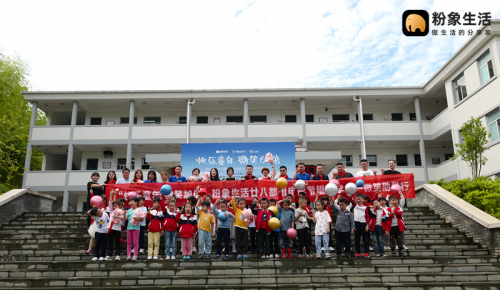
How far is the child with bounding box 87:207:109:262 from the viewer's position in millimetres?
8695

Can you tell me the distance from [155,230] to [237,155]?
818 centimetres

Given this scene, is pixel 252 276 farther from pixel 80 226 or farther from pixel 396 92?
pixel 396 92

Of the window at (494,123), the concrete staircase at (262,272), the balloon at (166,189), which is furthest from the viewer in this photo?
the window at (494,123)

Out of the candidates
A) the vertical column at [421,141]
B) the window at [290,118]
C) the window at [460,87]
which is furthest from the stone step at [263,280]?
the window at [290,118]

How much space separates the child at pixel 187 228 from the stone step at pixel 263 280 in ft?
3.73

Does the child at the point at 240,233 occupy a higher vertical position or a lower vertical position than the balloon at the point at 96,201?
lower

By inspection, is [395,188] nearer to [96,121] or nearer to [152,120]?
[152,120]

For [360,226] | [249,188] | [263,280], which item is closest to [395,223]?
[360,226]

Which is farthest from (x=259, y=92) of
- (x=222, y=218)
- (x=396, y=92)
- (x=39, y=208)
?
(x=222, y=218)

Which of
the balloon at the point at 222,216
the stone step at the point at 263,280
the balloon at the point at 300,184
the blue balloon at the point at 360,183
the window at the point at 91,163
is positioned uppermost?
the window at the point at 91,163

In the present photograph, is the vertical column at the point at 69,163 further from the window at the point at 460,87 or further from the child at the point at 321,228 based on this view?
the window at the point at 460,87

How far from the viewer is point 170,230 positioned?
8.89 meters

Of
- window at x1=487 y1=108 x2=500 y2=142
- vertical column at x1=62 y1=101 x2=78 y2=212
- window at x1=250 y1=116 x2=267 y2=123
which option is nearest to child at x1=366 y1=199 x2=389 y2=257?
window at x1=487 y1=108 x2=500 y2=142

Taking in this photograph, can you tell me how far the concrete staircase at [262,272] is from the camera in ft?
24.3
